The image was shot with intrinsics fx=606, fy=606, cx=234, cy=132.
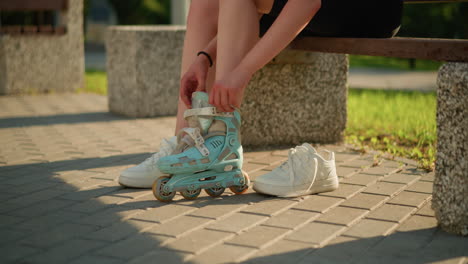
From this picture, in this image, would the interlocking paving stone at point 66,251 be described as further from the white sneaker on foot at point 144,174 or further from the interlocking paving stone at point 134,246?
the white sneaker on foot at point 144,174

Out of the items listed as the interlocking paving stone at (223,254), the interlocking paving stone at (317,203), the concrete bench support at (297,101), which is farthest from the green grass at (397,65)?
the interlocking paving stone at (223,254)

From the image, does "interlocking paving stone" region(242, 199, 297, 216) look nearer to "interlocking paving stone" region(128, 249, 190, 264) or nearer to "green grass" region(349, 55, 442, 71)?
"interlocking paving stone" region(128, 249, 190, 264)

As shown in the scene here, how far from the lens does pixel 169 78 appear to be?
5.29 metres

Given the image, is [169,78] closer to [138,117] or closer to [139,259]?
[138,117]

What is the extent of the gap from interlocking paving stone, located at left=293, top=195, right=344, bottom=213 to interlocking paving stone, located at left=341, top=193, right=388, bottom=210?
0.17ft

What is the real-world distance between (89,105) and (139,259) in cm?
414

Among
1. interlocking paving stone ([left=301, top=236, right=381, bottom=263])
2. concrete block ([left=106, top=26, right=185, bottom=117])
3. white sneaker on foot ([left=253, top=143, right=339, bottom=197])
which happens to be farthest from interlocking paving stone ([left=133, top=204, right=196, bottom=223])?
concrete block ([left=106, top=26, right=185, bottom=117])

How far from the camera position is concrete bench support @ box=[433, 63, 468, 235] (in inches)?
83.0

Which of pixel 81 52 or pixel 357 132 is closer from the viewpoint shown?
pixel 357 132

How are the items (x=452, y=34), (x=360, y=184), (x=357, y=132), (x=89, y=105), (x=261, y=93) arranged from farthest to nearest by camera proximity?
(x=452, y=34), (x=89, y=105), (x=357, y=132), (x=261, y=93), (x=360, y=184)

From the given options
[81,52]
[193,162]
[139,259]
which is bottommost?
[139,259]

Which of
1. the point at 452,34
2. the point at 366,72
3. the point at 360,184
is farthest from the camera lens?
the point at 452,34

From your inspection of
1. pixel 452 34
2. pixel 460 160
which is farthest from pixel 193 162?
pixel 452 34

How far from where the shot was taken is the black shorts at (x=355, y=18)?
275 centimetres
